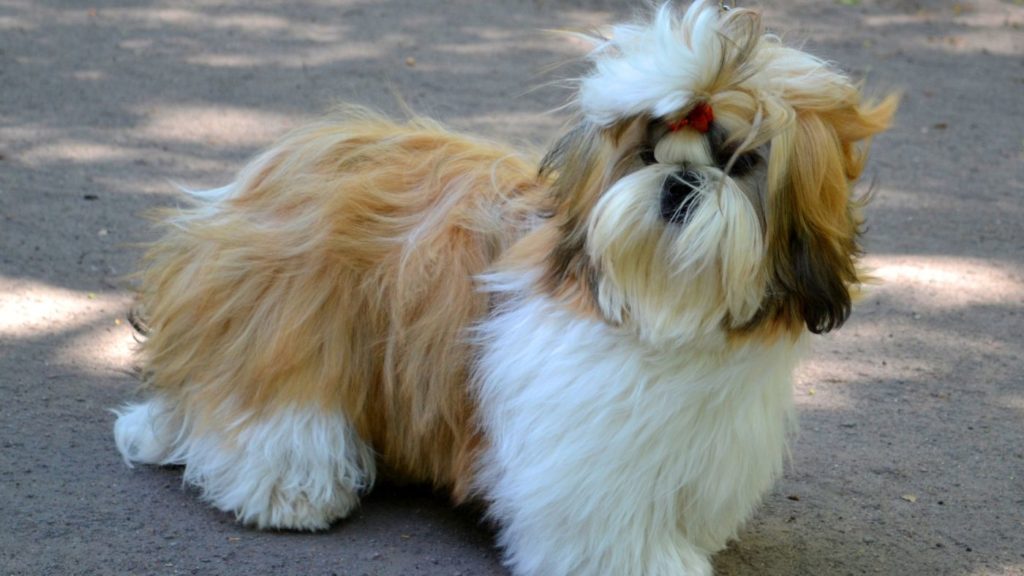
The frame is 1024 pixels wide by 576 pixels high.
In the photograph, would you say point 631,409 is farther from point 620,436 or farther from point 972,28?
point 972,28

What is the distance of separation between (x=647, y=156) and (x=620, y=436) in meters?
0.66

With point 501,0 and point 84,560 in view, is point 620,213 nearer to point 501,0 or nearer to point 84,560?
point 84,560

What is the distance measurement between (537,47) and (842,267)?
571 cm

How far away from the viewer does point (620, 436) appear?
299 cm

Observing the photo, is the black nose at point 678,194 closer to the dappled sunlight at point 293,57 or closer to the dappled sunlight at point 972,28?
the dappled sunlight at point 293,57

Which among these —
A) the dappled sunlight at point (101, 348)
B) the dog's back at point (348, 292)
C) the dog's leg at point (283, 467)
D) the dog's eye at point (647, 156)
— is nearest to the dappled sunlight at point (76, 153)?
the dappled sunlight at point (101, 348)

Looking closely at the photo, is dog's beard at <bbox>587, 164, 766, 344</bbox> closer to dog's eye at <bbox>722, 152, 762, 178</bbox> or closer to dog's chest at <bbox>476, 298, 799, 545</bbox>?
dog's eye at <bbox>722, 152, 762, 178</bbox>

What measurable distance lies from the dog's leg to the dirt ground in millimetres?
66

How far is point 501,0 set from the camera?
30.3ft

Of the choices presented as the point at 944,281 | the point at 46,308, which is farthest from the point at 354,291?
the point at 944,281

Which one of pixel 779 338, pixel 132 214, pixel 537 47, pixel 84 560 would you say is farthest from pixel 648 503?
pixel 537 47

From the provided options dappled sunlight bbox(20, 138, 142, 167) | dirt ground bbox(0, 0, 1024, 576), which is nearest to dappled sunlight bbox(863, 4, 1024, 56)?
dirt ground bbox(0, 0, 1024, 576)

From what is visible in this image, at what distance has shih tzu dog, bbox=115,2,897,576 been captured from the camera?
2699 millimetres

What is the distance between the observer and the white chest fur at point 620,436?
295cm
